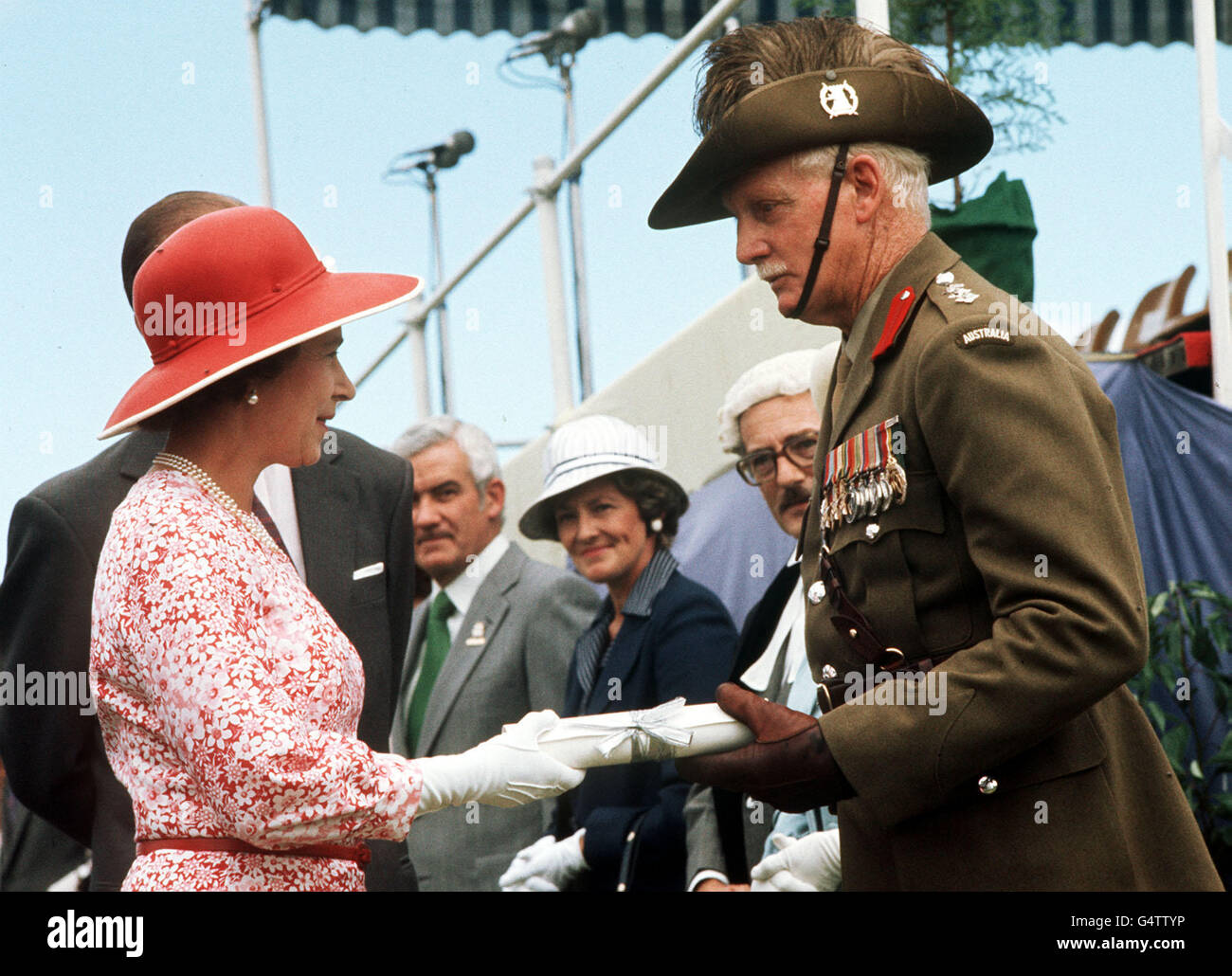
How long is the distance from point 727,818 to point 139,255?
1.67 m

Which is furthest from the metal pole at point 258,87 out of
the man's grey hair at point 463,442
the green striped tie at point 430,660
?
the green striped tie at point 430,660

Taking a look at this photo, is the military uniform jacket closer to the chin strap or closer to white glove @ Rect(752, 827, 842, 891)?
the chin strap

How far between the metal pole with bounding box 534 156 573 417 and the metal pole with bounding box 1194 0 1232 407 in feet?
9.08

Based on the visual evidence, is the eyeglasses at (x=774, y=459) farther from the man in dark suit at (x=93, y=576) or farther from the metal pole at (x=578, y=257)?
the metal pole at (x=578, y=257)

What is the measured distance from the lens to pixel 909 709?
1789 mm

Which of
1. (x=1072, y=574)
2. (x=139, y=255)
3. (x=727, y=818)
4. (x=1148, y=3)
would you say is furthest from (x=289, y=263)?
(x=1148, y=3)

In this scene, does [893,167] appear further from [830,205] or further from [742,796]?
[742,796]

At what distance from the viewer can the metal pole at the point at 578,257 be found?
19.6 ft

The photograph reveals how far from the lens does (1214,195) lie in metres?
4.04

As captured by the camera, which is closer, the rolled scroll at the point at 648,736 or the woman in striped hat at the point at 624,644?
the rolled scroll at the point at 648,736

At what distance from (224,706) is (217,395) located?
1.66 feet

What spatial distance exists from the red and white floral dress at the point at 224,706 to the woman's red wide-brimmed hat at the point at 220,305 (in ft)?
0.51

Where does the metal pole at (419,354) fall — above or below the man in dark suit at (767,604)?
above
